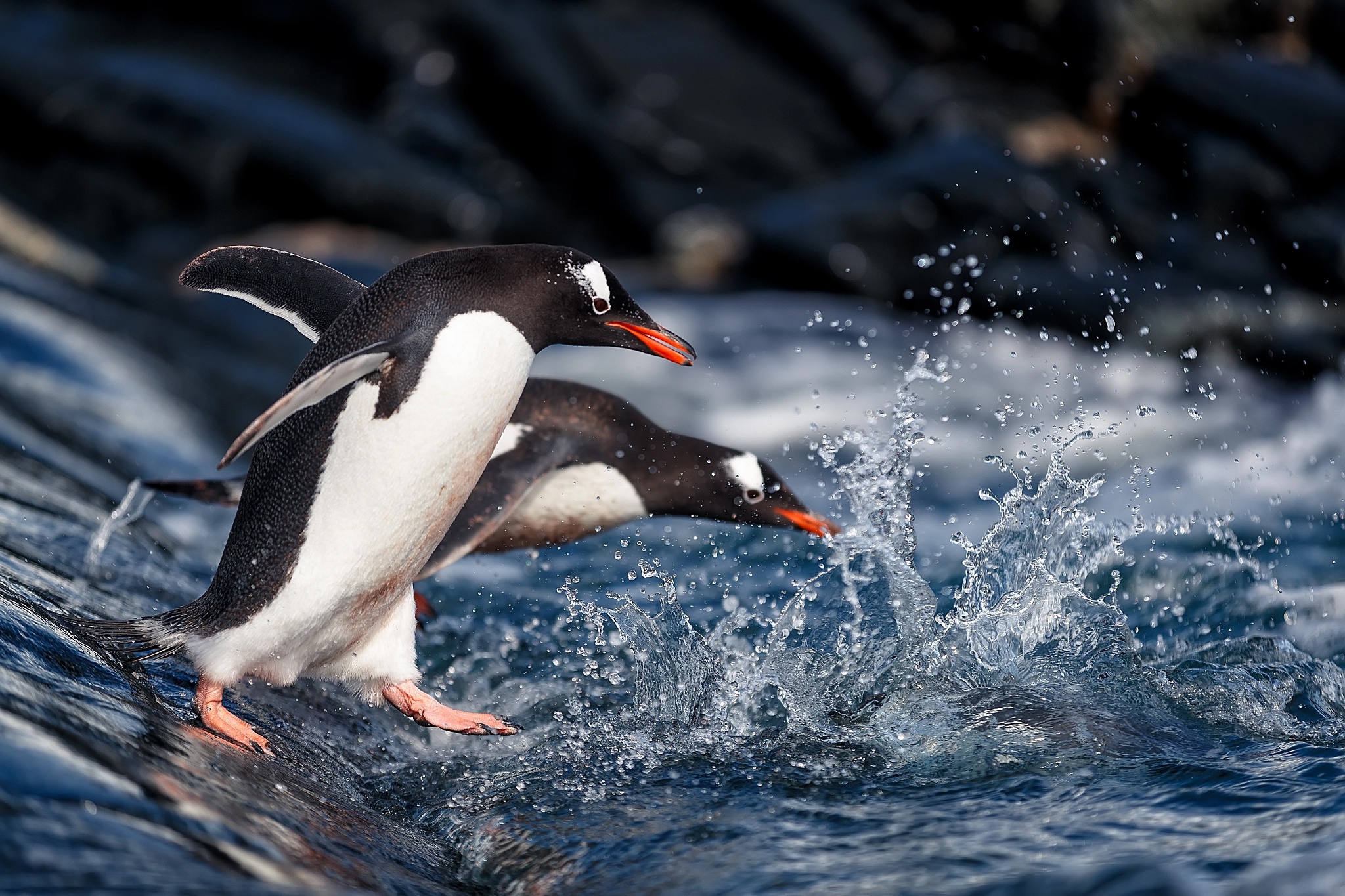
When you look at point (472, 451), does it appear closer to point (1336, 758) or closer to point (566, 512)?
point (566, 512)

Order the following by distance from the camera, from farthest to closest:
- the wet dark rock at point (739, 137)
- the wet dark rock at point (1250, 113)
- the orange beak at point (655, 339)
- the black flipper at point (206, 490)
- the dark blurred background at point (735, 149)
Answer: the wet dark rock at point (1250, 113) → the wet dark rock at point (739, 137) → the dark blurred background at point (735, 149) → the black flipper at point (206, 490) → the orange beak at point (655, 339)

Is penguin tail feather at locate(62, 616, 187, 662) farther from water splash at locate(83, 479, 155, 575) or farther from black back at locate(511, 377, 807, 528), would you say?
black back at locate(511, 377, 807, 528)

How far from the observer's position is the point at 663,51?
30.4 ft

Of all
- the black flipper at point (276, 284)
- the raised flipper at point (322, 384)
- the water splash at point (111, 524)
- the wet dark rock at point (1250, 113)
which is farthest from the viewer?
the wet dark rock at point (1250, 113)

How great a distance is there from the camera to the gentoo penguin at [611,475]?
3686 mm

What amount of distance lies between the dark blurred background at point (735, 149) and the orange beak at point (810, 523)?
4.08 metres

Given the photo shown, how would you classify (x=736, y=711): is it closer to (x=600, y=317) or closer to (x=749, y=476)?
(x=600, y=317)

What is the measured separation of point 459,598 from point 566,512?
1.45ft

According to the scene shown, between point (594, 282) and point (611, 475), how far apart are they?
1325 millimetres

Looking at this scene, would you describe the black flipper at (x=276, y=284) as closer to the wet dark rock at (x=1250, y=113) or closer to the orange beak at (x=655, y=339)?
the orange beak at (x=655, y=339)

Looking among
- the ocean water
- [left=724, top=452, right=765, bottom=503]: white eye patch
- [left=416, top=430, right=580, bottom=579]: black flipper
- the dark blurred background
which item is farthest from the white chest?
the dark blurred background

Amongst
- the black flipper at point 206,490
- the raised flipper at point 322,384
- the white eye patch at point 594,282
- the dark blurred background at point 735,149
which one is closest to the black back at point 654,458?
the black flipper at point 206,490

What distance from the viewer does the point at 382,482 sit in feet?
8.02

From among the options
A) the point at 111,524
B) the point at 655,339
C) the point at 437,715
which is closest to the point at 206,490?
the point at 111,524
